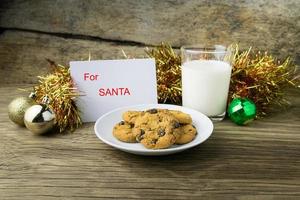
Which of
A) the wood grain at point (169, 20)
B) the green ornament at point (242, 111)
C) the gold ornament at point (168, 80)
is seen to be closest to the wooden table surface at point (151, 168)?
the green ornament at point (242, 111)

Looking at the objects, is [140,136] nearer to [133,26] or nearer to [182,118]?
[182,118]

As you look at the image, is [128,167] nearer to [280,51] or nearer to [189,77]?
[189,77]

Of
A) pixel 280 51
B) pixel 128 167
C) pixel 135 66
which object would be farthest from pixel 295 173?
pixel 280 51

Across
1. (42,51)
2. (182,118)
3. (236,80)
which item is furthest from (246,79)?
(42,51)

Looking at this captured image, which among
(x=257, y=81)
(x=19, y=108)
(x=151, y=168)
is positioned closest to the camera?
(x=151, y=168)

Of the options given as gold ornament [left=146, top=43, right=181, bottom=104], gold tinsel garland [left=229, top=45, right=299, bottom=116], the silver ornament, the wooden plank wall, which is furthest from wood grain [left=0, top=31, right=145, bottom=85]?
the silver ornament
